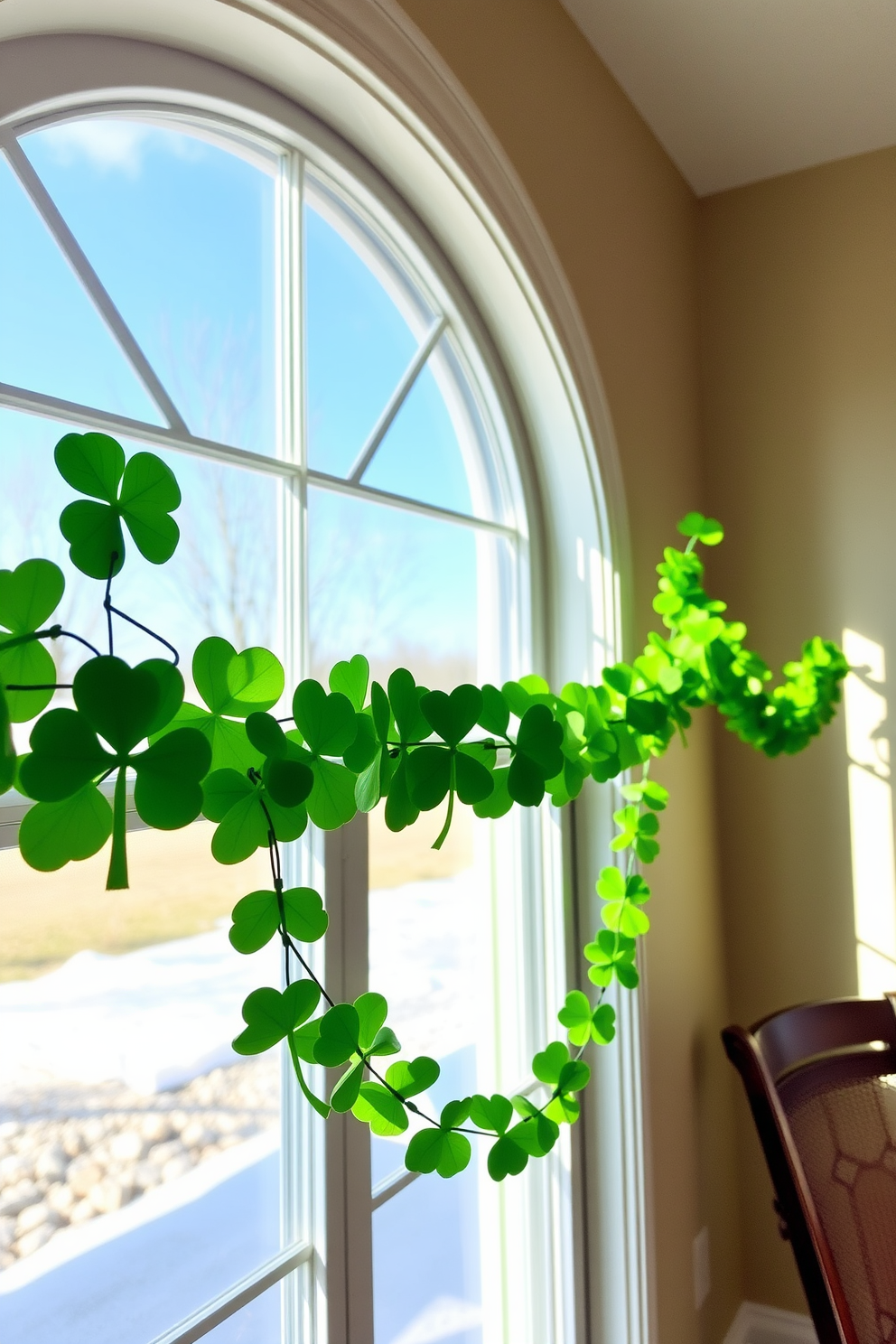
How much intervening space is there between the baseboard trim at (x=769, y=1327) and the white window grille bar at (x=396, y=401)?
79.9 inches

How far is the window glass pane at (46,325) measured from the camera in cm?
85

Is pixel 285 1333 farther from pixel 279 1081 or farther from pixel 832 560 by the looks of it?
pixel 832 560

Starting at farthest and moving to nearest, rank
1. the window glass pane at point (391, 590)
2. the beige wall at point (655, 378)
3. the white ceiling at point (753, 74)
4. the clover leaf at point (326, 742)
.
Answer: the white ceiling at point (753, 74) → the beige wall at point (655, 378) → the window glass pane at point (391, 590) → the clover leaf at point (326, 742)

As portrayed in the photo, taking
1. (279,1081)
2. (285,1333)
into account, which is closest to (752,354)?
(279,1081)

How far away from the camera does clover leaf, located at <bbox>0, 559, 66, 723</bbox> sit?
1.35ft

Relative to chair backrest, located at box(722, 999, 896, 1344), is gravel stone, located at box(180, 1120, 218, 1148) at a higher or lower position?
higher

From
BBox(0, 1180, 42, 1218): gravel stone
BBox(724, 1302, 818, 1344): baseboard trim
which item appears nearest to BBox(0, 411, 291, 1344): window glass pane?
BBox(0, 1180, 42, 1218): gravel stone

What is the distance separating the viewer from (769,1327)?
2.12 metres

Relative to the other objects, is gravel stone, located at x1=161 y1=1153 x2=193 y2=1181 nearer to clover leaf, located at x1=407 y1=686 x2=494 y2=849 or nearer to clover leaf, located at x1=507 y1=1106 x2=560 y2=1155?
clover leaf, located at x1=507 y1=1106 x2=560 y2=1155

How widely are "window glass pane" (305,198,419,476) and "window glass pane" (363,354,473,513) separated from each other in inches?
1.9

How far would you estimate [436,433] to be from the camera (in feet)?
4.77

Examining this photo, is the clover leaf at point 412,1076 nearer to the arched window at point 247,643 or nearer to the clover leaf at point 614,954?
the arched window at point 247,643

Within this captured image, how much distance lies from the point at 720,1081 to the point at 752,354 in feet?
5.46

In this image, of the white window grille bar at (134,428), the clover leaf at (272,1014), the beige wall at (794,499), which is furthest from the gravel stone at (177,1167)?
the beige wall at (794,499)
